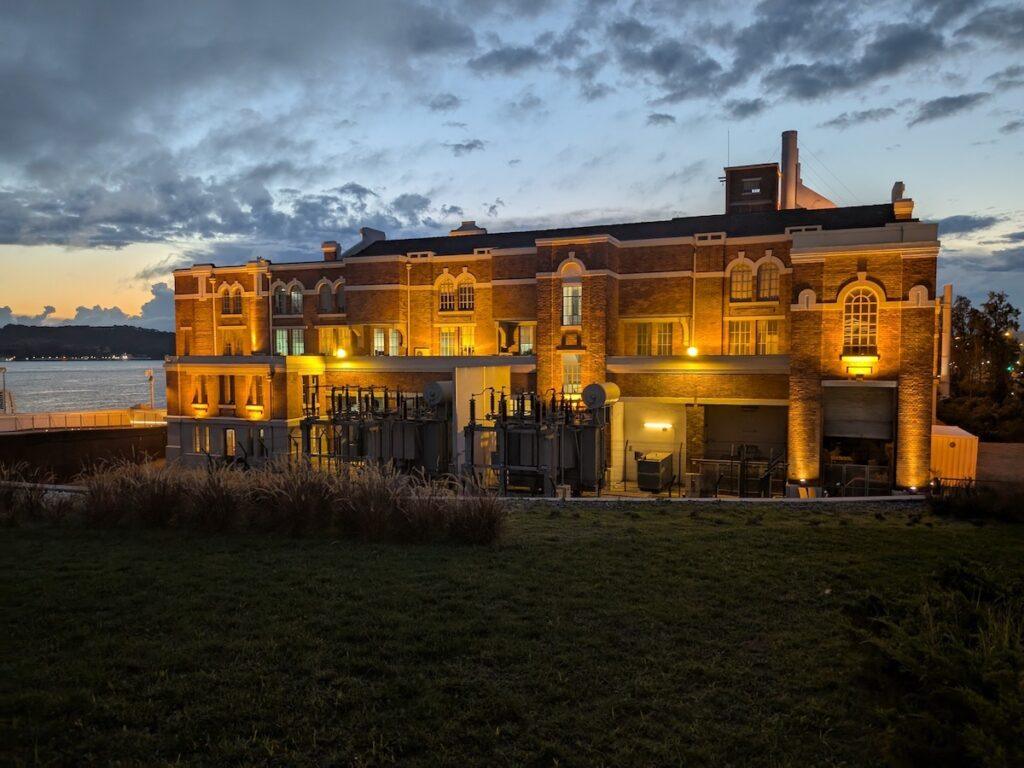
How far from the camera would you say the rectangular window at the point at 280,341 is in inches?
1517

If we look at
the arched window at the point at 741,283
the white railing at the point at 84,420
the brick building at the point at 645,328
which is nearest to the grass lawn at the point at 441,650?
the brick building at the point at 645,328

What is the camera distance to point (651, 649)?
21.6 feet

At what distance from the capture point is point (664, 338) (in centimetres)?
3117

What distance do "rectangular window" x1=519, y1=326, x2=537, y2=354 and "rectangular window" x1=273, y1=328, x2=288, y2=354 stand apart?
14.7 metres

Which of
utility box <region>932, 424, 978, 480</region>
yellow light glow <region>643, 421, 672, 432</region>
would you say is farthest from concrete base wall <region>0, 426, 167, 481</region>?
utility box <region>932, 424, 978, 480</region>

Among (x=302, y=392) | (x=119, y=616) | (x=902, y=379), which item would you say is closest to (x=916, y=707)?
(x=119, y=616)

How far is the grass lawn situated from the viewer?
4957 mm

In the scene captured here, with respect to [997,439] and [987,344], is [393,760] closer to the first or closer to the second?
[997,439]

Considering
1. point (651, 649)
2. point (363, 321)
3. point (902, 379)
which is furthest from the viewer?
point (363, 321)

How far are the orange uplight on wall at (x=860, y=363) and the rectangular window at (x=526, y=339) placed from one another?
1452cm

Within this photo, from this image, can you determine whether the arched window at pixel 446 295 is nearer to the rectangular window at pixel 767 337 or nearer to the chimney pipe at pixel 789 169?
the rectangular window at pixel 767 337

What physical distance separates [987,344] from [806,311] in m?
27.9

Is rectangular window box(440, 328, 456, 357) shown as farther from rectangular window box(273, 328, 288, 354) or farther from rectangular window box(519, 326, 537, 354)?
rectangular window box(273, 328, 288, 354)

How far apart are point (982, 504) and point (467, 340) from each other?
24703 mm
